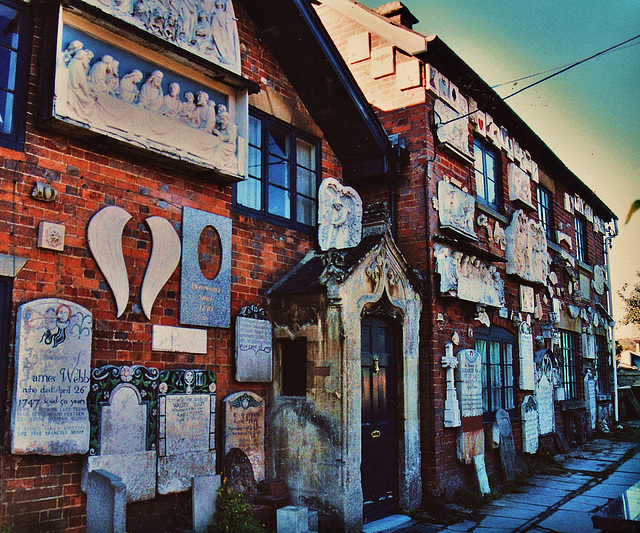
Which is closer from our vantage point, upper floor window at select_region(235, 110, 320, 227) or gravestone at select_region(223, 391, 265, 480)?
gravestone at select_region(223, 391, 265, 480)

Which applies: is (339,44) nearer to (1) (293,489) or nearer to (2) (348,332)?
(2) (348,332)

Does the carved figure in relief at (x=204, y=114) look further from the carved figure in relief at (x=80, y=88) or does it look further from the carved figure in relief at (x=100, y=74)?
the carved figure in relief at (x=80, y=88)

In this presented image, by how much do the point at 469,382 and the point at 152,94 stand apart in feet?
19.4

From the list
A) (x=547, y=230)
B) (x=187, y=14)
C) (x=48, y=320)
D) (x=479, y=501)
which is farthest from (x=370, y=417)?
(x=547, y=230)

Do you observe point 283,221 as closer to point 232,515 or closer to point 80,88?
point 80,88

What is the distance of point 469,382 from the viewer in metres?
9.20

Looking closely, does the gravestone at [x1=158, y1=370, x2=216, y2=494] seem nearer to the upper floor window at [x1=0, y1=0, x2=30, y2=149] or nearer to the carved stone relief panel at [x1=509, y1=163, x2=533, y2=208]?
the upper floor window at [x1=0, y1=0, x2=30, y2=149]

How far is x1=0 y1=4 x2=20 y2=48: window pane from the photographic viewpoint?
527 centimetres

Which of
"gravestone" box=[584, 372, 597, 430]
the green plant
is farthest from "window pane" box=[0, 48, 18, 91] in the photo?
"gravestone" box=[584, 372, 597, 430]

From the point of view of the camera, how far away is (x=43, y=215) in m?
5.23

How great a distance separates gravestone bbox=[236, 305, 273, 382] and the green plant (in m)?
1.16

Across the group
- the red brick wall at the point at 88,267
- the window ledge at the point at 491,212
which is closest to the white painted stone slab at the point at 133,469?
the red brick wall at the point at 88,267

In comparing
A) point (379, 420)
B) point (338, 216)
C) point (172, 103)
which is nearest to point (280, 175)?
point (338, 216)

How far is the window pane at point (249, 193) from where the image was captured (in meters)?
7.34
